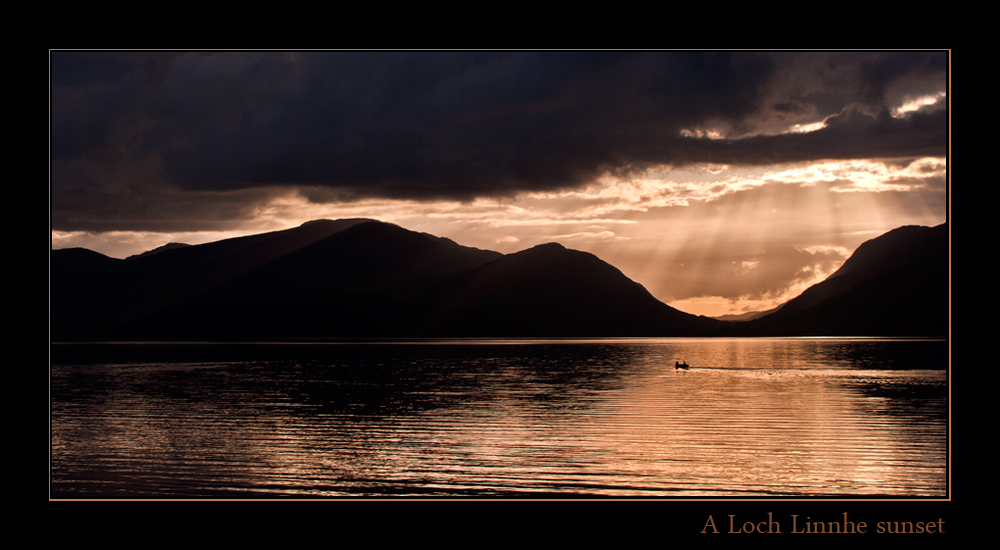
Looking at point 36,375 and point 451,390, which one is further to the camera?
point 451,390

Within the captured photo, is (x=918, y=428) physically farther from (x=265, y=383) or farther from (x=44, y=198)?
(x=265, y=383)

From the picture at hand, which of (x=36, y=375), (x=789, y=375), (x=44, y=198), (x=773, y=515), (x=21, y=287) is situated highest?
(x=44, y=198)

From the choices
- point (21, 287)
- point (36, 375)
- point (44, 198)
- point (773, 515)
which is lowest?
point (773, 515)

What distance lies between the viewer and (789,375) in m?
83.8

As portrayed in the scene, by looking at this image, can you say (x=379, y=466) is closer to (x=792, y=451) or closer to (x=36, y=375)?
(x=36, y=375)

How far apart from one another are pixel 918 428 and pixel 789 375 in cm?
4580

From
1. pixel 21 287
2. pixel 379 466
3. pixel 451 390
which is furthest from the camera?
pixel 451 390

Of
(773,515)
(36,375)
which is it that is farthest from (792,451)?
(36,375)

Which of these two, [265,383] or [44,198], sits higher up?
[44,198]

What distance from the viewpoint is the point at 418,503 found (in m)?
16.9

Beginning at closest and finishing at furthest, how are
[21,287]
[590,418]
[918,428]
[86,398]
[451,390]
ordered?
[21,287] < [918,428] < [590,418] < [86,398] < [451,390]

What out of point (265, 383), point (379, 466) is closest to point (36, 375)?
point (379, 466)

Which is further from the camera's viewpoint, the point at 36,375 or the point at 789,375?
the point at 789,375

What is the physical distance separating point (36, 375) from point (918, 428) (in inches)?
1687
